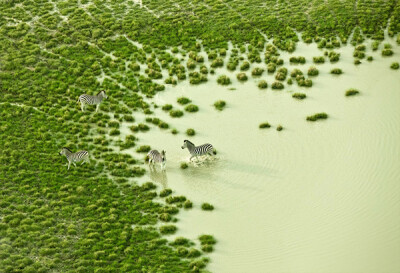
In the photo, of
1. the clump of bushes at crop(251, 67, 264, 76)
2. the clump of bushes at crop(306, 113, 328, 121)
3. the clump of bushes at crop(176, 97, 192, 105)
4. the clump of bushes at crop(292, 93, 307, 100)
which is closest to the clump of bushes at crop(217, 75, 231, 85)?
the clump of bushes at crop(251, 67, 264, 76)

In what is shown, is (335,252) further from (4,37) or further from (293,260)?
(4,37)

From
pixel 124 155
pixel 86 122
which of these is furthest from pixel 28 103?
pixel 124 155

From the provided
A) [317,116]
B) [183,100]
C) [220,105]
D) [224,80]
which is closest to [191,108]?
[183,100]

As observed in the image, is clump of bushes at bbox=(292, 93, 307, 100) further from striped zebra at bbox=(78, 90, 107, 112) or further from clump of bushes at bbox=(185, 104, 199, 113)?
striped zebra at bbox=(78, 90, 107, 112)

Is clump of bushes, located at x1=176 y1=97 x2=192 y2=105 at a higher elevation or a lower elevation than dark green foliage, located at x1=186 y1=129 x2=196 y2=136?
higher

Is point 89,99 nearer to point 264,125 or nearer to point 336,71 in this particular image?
point 264,125

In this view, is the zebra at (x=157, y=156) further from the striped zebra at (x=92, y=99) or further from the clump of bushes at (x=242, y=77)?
the clump of bushes at (x=242, y=77)
